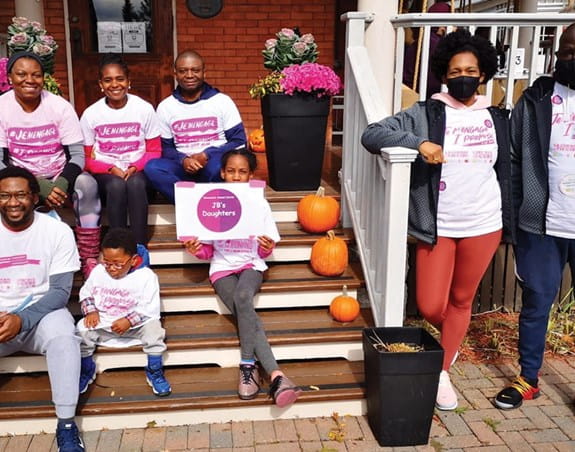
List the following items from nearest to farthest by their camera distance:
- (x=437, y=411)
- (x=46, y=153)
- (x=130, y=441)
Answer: (x=130, y=441) < (x=437, y=411) < (x=46, y=153)

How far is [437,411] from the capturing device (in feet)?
10.6

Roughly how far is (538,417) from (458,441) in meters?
0.53

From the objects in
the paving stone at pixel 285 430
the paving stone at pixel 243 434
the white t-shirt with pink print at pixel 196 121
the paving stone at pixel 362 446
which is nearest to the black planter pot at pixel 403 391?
the paving stone at pixel 362 446

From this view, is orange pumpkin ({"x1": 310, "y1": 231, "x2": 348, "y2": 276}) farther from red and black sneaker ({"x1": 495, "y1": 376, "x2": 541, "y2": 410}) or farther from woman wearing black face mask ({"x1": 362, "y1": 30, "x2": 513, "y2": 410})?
red and black sneaker ({"x1": 495, "y1": 376, "x2": 541, "y2": 410})

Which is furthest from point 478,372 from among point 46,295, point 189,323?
point 46,295

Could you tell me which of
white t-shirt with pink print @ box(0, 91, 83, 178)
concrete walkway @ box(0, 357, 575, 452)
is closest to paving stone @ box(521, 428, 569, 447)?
concrete walkway @ box(0, 357, 575, 452)

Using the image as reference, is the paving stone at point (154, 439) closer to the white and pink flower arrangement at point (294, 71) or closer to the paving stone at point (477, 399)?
the paving stone at point (477, 399)

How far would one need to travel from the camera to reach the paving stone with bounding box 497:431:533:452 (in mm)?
2908

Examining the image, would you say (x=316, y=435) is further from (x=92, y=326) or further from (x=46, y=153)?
(x=46, y=153)

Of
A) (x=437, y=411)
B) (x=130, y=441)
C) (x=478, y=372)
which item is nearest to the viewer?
(x=130, y=441)

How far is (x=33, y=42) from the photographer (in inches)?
162

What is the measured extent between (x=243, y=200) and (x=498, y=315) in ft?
7.76

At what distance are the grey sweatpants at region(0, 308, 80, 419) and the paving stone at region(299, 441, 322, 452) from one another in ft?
3.55

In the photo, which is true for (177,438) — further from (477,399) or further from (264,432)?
(477,399)
